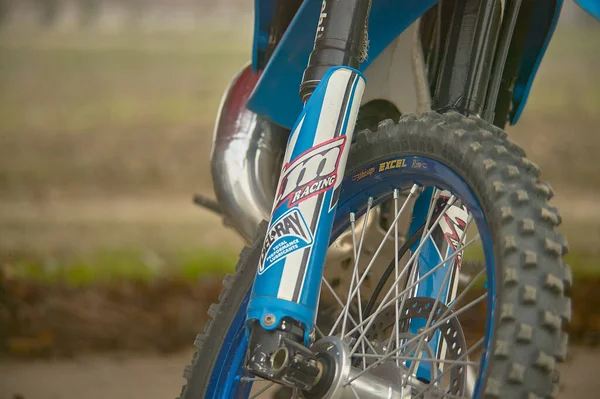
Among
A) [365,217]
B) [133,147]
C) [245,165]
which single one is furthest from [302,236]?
[133,147]

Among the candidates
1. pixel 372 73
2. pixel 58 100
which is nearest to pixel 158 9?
pixel 58 100

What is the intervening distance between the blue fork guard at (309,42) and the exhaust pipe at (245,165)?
171 mm

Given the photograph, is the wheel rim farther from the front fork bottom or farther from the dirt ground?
the dirt ground

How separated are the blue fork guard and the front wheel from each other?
177 mm

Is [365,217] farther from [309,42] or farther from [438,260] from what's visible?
[309,42]

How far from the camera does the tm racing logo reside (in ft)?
2.35

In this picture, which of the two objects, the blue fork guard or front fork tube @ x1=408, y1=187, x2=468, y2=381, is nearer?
front fork tube @ x1=408, y1=187, x2=468, y2=381

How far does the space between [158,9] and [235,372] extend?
234 centimetres

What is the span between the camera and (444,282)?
2.29 feet

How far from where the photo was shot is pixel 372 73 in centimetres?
108

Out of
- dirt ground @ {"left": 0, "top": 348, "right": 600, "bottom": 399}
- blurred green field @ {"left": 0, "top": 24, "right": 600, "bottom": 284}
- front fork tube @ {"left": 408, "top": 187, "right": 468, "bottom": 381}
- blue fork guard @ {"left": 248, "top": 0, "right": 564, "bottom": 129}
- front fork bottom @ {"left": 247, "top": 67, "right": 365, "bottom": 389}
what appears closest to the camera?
front fork bottom @ {"left": 247, "top": 67, "right": 365, "bottom": 389}

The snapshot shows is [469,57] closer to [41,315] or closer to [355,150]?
[355,150]

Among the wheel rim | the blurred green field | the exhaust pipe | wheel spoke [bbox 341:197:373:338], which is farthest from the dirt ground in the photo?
wheel spoke [bbox 341:197:373:338]

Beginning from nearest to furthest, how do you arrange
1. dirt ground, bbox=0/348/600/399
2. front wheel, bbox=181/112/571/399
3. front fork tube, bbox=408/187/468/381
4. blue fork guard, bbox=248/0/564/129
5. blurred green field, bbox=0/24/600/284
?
1. front wheel, bbox=181/112/571/399
2. front fork tube, bbox=408/187/468/381
3. blue fork guard, bbox=248/0/564/129
4. dirt ground, bbox=0/348/600/399
5. blurred green field, bbox=0/24/600/284
